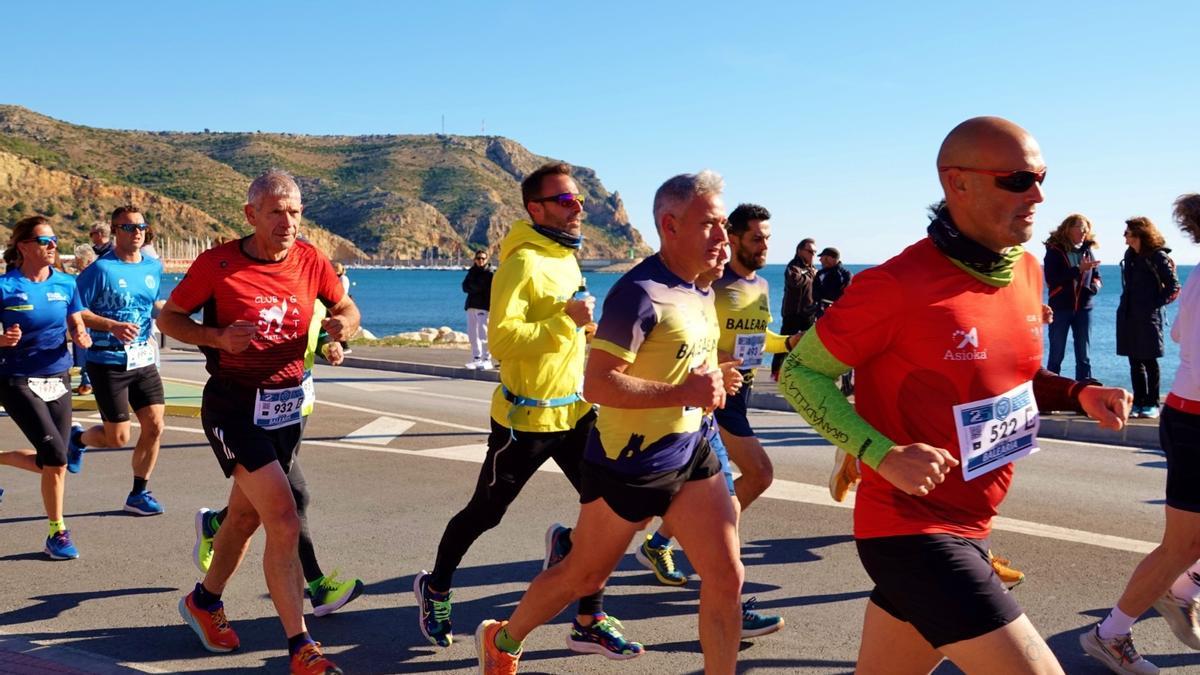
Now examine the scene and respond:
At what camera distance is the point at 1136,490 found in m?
8.62

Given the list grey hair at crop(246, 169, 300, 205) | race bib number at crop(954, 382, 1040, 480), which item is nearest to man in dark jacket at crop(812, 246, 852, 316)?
grey hair at crop(246, 169, 300, 205)

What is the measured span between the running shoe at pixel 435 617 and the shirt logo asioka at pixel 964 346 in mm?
2851

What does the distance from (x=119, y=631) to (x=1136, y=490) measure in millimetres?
7207

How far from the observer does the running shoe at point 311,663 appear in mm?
4496

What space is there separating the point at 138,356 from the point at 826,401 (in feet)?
20.1

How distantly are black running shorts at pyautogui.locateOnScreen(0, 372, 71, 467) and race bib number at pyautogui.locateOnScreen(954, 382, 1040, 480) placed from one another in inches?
227

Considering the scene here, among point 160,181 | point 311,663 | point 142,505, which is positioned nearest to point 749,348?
point 311,663

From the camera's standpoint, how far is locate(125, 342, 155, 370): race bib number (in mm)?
7812

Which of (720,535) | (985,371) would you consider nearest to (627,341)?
(720,535)

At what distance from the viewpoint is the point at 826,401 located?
3.11 m

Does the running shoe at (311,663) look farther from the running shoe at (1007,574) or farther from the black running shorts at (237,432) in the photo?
the running shoe at (1007,574)

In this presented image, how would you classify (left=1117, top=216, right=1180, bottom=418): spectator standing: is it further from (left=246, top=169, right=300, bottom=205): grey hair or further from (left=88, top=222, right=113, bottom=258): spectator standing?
(left=88, top=222, right=113, bottom=258): spectator standing

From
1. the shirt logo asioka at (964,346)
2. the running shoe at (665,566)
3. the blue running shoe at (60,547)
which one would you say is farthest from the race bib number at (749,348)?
the blue running shoe at (60,547)

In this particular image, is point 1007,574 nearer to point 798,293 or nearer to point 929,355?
point 929,355
